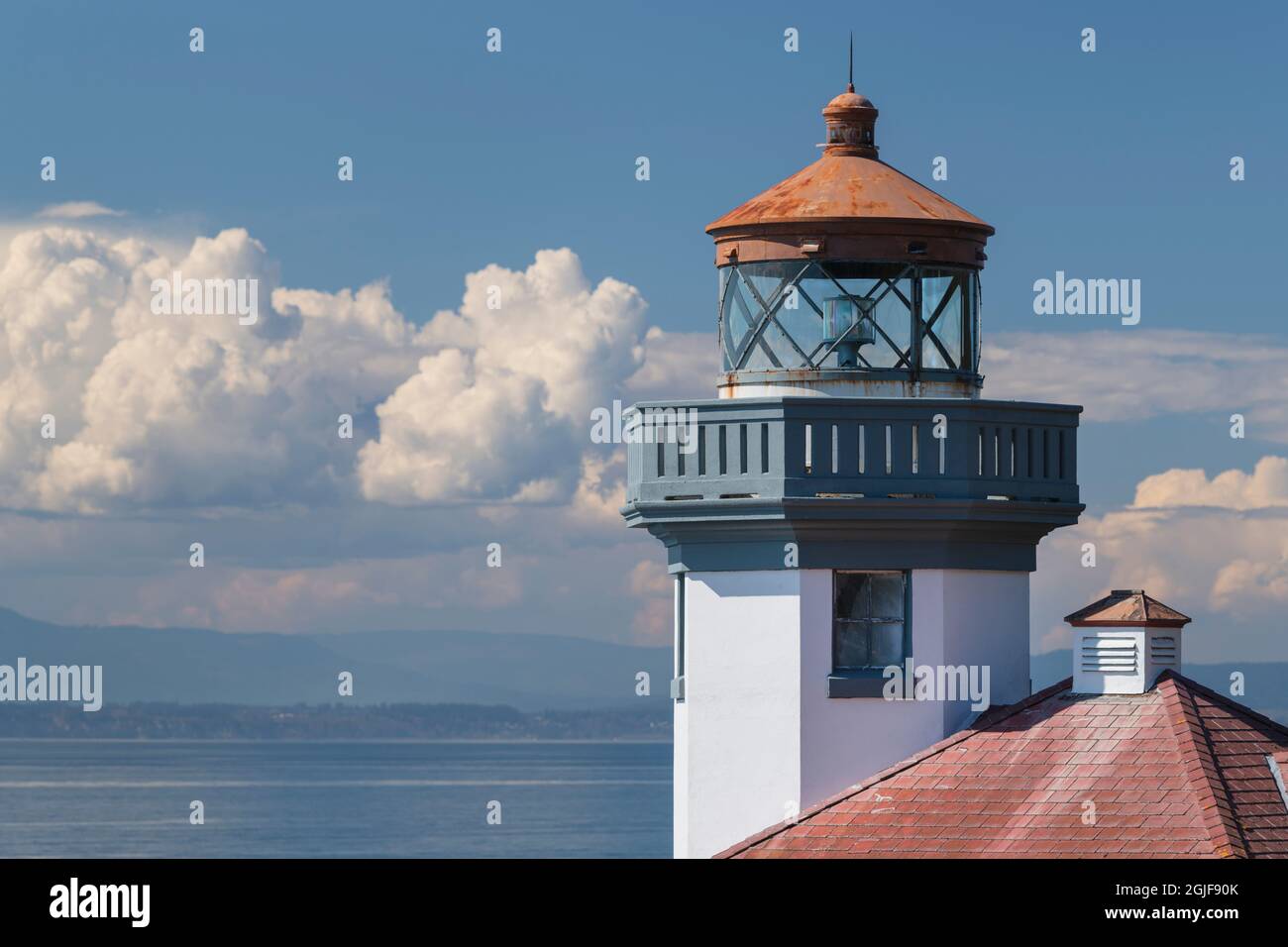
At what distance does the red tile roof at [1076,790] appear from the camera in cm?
2008

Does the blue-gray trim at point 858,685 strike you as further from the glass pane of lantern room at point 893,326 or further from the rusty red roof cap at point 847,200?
the rusty red roof cap at point 847,200

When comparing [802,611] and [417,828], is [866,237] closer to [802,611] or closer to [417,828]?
[802,611]

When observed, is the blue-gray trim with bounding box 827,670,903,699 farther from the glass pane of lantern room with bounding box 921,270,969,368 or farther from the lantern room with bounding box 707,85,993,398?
the glass pane of lantern room with bounding box 921,270,969,368

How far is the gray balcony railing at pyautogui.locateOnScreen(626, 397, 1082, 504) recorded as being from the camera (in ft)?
72.7

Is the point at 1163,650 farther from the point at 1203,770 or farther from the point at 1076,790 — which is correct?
the point at 1076,790

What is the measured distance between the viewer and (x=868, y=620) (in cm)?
2264

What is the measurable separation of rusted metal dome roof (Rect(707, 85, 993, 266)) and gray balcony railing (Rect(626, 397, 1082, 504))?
1.41m

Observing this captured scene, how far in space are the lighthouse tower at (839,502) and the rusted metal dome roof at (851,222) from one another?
0.07 feet

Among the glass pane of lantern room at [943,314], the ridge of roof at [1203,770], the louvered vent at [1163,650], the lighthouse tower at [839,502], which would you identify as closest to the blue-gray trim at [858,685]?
the lighthouse tower at [839,502]
